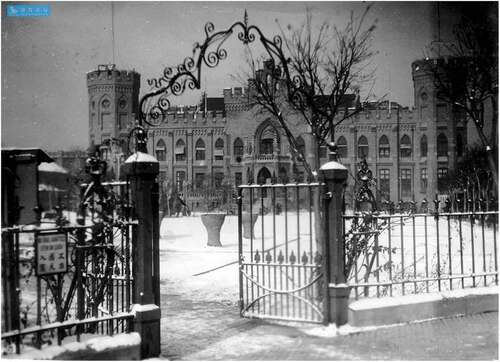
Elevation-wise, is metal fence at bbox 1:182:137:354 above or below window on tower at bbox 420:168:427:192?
below

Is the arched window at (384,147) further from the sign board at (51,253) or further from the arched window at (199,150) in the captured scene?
the sign board at (51,253)

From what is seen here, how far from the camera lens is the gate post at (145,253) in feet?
16.5

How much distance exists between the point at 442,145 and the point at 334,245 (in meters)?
29.4

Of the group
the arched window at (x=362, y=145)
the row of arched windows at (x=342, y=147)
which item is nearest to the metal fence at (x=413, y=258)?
the row of arched windows at (x=342, y=147)

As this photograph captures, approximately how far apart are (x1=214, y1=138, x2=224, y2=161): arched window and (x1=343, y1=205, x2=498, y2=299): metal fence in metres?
25.3

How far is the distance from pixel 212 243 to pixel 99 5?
928 centimetres

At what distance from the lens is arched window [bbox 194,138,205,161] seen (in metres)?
42.4

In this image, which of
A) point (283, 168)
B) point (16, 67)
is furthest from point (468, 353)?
point (283, 168)

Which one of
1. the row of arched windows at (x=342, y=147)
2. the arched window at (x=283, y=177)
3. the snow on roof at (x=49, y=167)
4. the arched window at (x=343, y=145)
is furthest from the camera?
the arched window at (x=343, y=145)

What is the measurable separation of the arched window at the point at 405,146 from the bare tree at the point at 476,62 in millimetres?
25646

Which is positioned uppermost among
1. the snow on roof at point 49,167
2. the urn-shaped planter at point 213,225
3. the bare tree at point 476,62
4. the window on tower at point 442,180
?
the bare tree at point 476,62

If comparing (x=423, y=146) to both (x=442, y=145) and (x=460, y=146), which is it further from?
(x=460, y=146)

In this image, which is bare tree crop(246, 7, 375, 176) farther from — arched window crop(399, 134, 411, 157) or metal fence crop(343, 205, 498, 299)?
arched window crop(399, 134, 411, 157)

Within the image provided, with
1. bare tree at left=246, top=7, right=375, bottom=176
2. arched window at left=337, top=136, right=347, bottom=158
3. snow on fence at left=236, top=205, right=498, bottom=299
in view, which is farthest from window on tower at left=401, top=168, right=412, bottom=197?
bare tree at left=246, top=7, right=375, bottom=176
